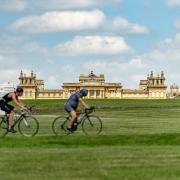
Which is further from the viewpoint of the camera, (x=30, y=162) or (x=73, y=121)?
(x=73, y=121)

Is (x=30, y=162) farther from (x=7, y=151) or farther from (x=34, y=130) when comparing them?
(x=34, y=130)

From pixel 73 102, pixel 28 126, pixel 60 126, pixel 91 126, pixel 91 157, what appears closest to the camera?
pixel 91 157

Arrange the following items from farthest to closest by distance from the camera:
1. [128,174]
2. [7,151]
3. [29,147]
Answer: [29,147], [7,151], [128,174]

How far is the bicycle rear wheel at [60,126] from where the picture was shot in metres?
23.5

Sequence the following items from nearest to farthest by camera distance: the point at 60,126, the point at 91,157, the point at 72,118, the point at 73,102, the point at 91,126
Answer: the point at 91,157 → the point at 73,102 → the point at 72,118 → the point at 91,126 → the point at 60,126

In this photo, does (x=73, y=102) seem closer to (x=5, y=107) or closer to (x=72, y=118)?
(x=72, y=118)

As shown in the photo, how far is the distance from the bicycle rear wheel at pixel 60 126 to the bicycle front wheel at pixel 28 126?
741 mm

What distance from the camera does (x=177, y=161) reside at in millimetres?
15258

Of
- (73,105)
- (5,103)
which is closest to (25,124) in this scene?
(5,103)

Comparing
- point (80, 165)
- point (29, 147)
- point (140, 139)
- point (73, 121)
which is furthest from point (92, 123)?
point (80, 165)

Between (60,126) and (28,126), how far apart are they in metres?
1.19

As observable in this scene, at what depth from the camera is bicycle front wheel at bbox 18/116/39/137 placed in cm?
2309

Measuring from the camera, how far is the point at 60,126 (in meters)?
23.8

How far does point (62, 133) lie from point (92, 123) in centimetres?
116
